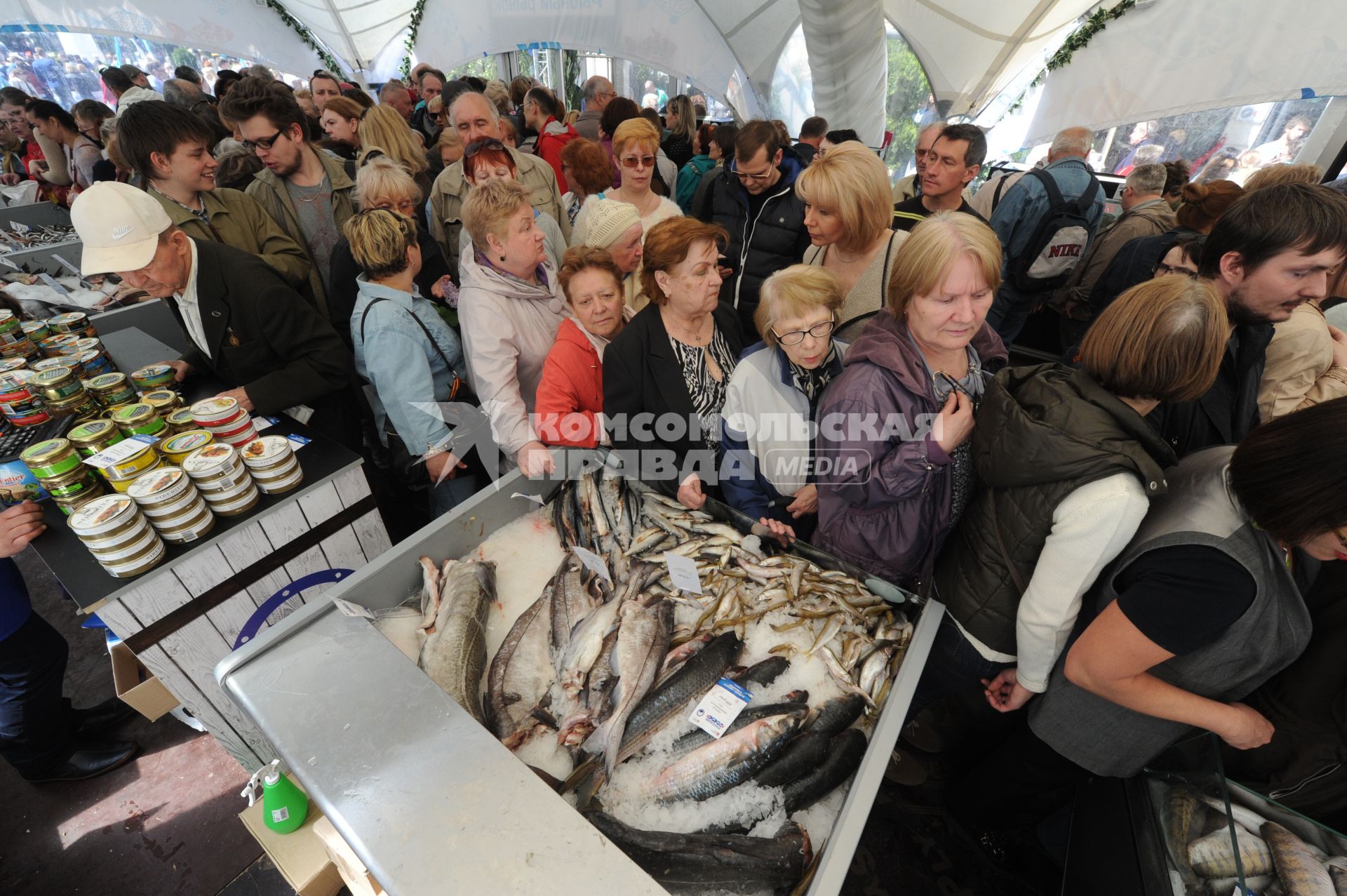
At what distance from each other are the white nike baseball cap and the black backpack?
426 centimetres

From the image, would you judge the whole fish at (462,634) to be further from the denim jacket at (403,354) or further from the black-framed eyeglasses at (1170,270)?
the black-framed eyeglasses at (1170,270)

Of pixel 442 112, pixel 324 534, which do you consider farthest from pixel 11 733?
pixel 442 112

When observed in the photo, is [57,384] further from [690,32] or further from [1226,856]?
[690,32]

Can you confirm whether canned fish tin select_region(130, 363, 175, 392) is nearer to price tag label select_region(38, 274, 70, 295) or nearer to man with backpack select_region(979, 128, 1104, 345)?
price tag label select_region(38, 274, 70, 295)

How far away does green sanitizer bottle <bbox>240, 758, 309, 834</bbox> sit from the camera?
1467 mm

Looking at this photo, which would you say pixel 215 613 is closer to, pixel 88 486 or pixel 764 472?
pixel 88 486

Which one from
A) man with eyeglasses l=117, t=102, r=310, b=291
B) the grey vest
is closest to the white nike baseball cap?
man with eyeglasses l=117, t=102, r=310, b=291

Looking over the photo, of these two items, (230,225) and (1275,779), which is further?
(230,225)

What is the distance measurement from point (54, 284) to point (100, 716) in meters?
3.14

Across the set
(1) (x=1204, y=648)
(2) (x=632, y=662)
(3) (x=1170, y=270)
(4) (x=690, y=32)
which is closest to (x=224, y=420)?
(2) (x=632, y=662)

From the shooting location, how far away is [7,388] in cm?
191

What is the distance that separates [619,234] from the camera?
8.19 feet

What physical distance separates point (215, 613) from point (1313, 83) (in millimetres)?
10277

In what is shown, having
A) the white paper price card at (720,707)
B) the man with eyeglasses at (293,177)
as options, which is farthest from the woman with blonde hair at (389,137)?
the white paper price card at (720,707)
